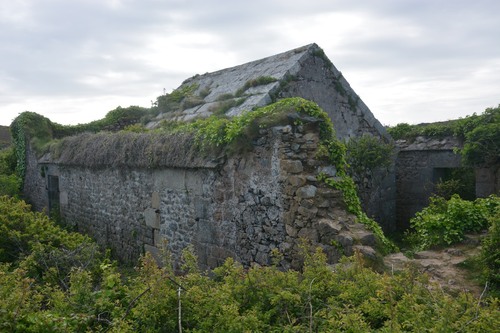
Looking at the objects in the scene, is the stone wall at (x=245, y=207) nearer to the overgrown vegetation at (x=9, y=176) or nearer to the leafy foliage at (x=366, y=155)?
the leafy foliage at (x=366, y=155)

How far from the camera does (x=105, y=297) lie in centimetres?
347

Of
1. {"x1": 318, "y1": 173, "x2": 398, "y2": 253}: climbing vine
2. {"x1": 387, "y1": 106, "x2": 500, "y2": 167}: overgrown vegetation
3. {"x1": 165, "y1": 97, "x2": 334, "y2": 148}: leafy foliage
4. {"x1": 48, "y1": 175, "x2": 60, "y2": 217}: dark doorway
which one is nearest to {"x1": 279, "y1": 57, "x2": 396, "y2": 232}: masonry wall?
{"x1": 387, "y1": 106, "x2": 500, "y2": 167}: overgrown vegetation

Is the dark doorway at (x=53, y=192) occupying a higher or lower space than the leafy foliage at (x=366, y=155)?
lower

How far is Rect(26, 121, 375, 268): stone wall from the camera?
5.76 meters

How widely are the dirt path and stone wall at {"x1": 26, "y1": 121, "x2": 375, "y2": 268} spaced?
0.44 m

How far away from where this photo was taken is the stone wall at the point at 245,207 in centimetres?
576

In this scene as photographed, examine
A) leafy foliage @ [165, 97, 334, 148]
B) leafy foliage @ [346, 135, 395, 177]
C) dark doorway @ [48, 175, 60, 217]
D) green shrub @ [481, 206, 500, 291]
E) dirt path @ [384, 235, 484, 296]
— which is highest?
leafy foliage @ [165, 97, 334, 148]

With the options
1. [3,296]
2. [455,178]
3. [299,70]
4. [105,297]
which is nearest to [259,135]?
[299,70]

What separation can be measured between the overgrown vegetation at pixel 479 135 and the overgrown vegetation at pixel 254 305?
635cm

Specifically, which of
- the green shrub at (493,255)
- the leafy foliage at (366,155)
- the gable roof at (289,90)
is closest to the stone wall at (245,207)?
the green shrub at (493,255)

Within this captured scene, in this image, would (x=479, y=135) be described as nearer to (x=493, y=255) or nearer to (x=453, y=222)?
(x=453, y=222)

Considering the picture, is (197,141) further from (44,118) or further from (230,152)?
(44,118)

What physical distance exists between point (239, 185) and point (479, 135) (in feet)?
18.5

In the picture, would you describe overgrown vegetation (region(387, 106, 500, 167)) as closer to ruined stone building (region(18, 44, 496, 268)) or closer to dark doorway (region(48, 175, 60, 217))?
ruined stone building (region(18, 44, 496, 268))
